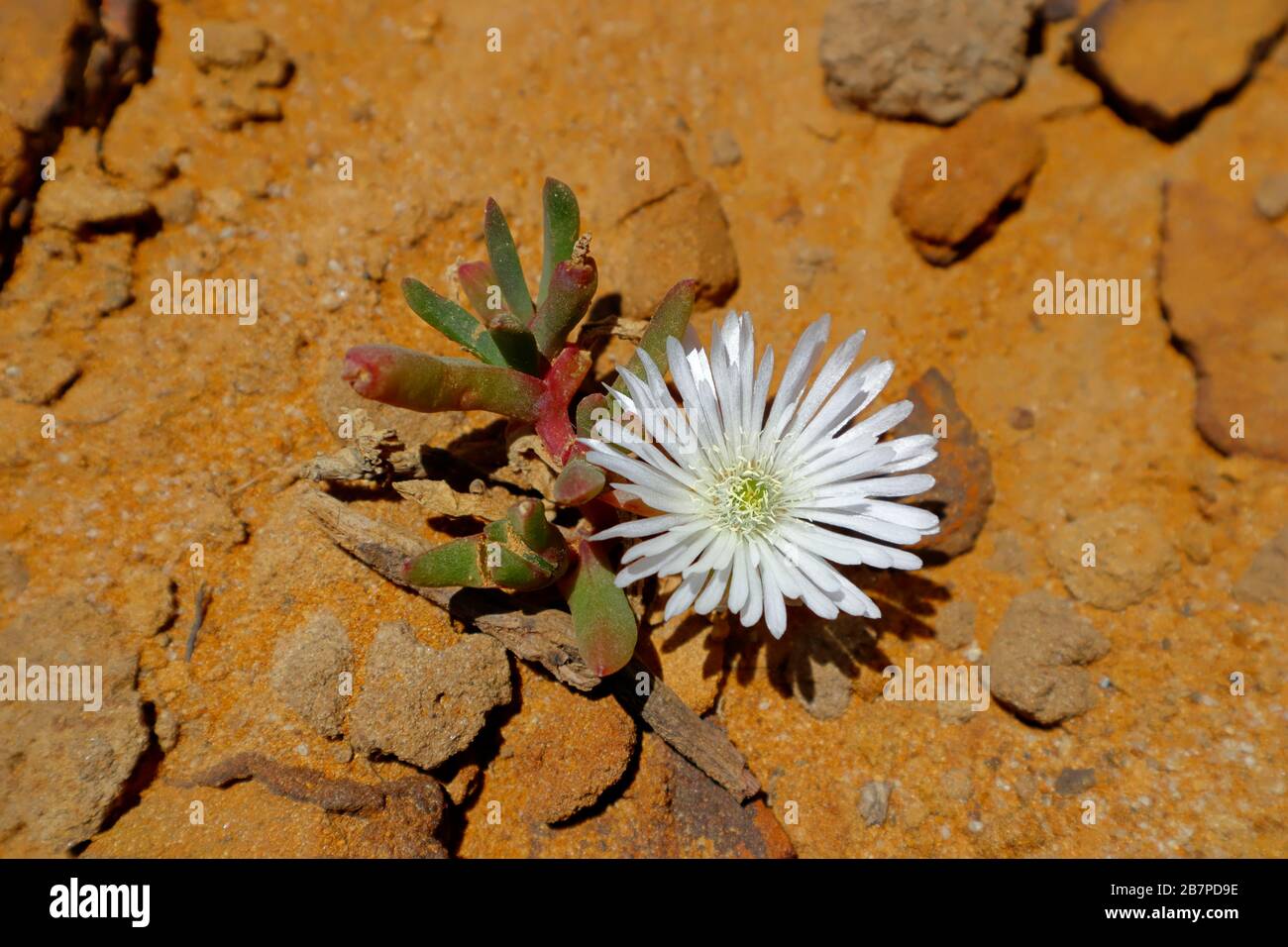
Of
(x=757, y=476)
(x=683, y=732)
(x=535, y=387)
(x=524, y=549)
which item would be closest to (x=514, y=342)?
(x=535, y=387)

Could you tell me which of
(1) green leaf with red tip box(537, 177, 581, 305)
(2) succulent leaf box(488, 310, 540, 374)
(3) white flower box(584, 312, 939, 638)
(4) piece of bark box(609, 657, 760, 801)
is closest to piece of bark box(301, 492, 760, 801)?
(4) piece of bark box(609, 657, 760, 801)

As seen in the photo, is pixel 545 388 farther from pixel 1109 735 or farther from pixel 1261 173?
pixel 1261 173

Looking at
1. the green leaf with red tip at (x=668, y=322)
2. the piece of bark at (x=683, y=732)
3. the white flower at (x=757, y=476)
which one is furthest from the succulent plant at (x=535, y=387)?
the piece of bark at (x=683, y=732)

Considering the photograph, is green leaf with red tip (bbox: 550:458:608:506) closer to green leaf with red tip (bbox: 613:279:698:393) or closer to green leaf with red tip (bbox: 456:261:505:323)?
green leaf with red tip (bbox: 613:279:698:393)

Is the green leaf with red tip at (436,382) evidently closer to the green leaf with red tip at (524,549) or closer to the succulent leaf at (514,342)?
the succulent leaf at (514,342)
